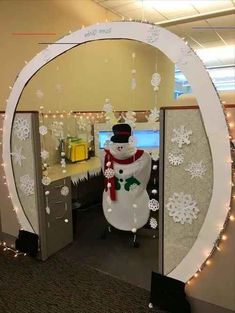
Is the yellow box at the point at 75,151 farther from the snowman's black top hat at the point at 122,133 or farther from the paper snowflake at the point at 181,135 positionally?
the paper snowflake at the point at 181,135

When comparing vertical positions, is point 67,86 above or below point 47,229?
above

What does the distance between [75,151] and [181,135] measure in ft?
6.81

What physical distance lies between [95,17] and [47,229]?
10.4ft

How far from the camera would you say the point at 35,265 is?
2561 mm

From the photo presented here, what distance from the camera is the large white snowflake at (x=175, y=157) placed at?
182 centimetres

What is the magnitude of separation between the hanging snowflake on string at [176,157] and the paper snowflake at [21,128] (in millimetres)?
1342

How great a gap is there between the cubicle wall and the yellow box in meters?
1.91

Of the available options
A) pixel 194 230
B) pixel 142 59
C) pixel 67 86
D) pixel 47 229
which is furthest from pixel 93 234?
pixel 142 59

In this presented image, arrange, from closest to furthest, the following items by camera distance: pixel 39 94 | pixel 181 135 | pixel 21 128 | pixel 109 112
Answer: pixel 181 135 → pixel 21 128 → pixel 109 112 → pixel 39 94

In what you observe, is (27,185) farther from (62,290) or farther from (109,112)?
(109,112)

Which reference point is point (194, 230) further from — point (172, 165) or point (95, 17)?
point (95, 17)

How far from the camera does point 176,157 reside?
1.83 meters

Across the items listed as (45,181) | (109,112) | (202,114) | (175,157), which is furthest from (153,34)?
(45,181)

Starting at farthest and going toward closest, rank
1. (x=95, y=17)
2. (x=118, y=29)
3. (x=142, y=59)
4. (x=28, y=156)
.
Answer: (x=142, y=59)
(x=95, y=17)
(x=28, y=156)
(x=118, y=29)
